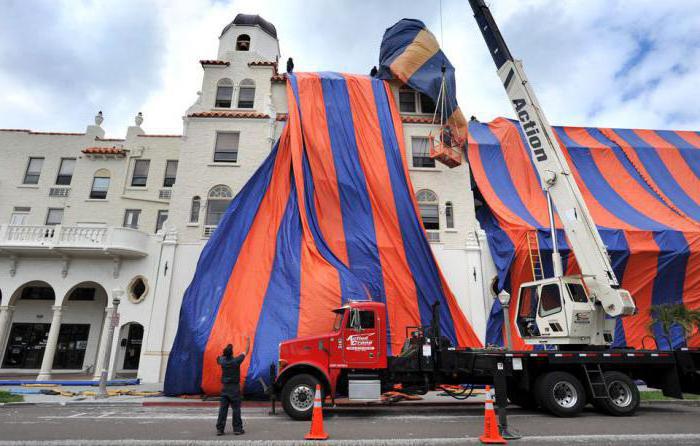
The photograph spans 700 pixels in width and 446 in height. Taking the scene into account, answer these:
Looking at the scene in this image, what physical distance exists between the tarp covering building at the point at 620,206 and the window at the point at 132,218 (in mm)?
17366

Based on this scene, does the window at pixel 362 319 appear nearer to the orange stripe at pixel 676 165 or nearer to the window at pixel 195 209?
the window at pixel 195 209

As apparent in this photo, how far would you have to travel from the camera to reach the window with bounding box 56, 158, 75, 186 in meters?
22.2

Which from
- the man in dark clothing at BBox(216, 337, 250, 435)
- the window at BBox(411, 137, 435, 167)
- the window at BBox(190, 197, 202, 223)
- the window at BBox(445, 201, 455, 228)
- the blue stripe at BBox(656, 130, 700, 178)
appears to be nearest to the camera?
the man in dark clothing at BBox(216, 337, 250, 435)

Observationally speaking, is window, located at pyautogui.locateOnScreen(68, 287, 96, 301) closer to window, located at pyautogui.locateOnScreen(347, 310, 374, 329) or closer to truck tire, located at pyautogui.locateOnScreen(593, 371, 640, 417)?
window, located at pyautogui.locateOnScreen(347, 310, 374, 329)

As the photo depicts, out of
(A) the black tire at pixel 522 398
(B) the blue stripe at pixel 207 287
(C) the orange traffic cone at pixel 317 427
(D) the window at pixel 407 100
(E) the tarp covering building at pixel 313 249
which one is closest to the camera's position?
(C) the orange traffic cone at pixel 317 427

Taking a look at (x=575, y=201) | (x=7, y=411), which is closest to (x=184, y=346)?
(x=7, y=411)

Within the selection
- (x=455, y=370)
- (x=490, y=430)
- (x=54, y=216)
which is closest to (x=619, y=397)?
(x=455, y=370)

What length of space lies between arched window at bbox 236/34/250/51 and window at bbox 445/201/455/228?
1415 cm

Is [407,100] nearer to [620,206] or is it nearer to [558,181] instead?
[620,206]

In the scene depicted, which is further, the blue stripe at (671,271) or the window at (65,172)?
the window at (65,172)

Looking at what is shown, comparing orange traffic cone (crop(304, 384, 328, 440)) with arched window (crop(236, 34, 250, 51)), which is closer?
orange traffic cone (crop(304, 384, 328, 440))

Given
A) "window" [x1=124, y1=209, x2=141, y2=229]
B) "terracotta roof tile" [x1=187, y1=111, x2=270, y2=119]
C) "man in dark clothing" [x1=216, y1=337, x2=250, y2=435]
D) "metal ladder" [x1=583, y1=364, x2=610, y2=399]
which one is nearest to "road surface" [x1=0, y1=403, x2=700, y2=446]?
"man in dark clothing" [x1=216, y1=337, x2=250, y2=435]

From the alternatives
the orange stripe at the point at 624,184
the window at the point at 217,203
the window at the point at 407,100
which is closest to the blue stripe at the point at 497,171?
the window at the point at 407,100

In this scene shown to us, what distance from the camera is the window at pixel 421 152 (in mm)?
20297
